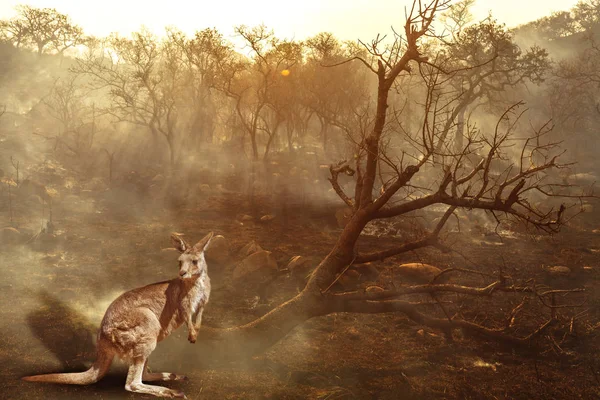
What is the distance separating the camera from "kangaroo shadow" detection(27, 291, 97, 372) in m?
6.73

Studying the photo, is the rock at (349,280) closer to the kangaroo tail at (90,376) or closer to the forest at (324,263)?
the forest at (324,263)

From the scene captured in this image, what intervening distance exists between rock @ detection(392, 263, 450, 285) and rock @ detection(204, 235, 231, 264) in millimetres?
5128

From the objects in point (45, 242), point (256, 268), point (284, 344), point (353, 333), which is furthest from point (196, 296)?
point (45, 242)

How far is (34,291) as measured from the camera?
9.59m

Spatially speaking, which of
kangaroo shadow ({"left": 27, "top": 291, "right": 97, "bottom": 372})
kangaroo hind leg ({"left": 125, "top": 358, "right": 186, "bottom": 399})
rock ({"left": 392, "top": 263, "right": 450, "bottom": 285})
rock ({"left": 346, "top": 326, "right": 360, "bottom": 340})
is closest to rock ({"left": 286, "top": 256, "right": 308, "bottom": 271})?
rock ({"left": 392, "top": 263, "right": 450, "bottom": 285})

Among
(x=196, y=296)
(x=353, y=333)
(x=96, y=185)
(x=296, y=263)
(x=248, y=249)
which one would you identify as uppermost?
(x=96, y=185)

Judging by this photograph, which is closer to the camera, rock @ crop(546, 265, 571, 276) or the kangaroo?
the kangaroo

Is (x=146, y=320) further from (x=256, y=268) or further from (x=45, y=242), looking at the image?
(x=45, y=242)

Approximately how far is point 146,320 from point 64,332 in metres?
3.51

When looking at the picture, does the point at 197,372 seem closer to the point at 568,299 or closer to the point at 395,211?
the point at 395,211

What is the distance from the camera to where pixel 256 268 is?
11805 millimetres

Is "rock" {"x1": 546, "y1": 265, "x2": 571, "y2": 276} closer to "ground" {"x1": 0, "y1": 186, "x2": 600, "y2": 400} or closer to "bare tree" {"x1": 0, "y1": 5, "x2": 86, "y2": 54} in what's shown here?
"ground" {"x1": 0, "y1": 186, "x2": 600, "y2": 400}

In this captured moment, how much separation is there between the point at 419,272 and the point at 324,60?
25959 mm

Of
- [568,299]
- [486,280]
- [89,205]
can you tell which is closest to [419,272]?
[486,280]
